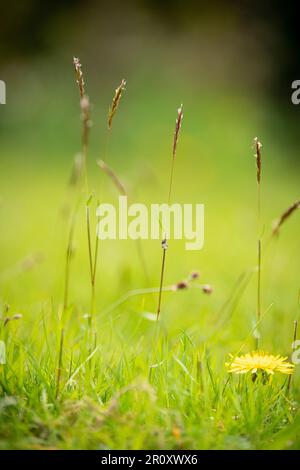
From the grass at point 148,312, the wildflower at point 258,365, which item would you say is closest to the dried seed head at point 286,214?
the grass at point 148,312

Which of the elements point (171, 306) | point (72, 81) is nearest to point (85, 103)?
point (171, 306)

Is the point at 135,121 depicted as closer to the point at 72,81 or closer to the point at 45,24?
the point at 72,81

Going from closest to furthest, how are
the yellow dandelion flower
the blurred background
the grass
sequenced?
the grass → the yellow dandelion flower → the blurred background

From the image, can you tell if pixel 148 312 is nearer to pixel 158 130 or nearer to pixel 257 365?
pixel 257 365

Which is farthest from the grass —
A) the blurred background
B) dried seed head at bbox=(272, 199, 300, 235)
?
dried seed head at bbox=(272, 199, 300, 235)

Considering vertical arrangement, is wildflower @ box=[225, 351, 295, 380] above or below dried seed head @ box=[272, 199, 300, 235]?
below

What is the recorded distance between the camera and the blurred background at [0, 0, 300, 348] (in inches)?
136

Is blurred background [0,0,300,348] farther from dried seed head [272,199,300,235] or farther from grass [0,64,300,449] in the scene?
dried seed head [272,199,300,235]

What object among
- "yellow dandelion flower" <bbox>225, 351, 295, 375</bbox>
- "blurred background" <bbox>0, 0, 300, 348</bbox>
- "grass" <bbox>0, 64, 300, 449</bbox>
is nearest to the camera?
"grass" <bbox>0, 64, 300, 449</bbox>

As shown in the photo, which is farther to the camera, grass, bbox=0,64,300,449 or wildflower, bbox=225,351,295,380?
wildflower, bbox=225,351,295,380

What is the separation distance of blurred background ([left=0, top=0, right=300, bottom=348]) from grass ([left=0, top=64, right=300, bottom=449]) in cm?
2

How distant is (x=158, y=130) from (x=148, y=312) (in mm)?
5158

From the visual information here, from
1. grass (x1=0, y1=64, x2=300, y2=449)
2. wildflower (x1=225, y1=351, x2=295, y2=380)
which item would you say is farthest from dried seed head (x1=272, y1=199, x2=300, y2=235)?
wildflower (x1=225, y1=351, x2=295, y2=380)

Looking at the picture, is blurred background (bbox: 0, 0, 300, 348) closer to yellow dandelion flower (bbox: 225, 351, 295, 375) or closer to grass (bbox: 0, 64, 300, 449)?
grass (bbox: 0, 64, 300, 449)
